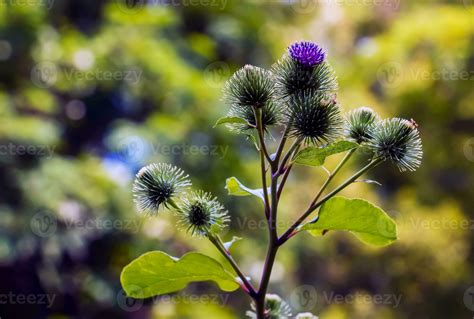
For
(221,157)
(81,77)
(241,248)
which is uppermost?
(81,77)

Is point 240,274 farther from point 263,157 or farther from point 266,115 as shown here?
point 266,115

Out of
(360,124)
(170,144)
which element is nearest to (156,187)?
(360,124)

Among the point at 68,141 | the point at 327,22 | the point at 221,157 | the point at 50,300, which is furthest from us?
the point at 327,22

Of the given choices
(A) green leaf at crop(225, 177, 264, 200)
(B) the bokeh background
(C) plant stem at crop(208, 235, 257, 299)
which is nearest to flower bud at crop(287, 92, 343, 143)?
(A) green leaf at crop(225, 177, 264, 200)

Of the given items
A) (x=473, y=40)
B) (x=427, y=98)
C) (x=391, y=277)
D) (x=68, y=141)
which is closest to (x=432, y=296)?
(x=391, y=277)

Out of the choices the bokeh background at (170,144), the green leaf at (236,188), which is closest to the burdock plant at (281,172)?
the green leaf at (236,188)

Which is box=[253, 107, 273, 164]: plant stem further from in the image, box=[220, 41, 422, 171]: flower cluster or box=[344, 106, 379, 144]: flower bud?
box=[344, 106, 379, 144]: flower bud

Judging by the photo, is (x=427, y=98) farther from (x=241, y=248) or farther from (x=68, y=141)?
(x=68, y=141)
